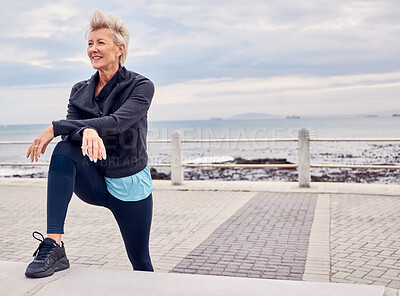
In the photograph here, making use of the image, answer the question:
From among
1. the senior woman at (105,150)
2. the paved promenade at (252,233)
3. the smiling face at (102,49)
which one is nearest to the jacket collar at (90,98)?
the senior woman at (105,150)

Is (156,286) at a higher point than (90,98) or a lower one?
lower

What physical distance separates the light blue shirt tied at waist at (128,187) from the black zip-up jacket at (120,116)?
3 cm

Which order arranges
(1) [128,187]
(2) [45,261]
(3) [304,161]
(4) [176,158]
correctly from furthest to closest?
(4) [176,158] → (3) [304,161] → (1) [128,187] → (2) [45,261]

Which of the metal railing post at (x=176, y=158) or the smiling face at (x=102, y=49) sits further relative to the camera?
the metal railing post at (x=176, y=158)

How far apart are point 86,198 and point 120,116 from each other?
60 centimetres

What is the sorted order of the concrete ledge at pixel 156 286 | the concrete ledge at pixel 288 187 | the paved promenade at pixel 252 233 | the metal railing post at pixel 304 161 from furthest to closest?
the metal railing post at pixel 304 161 → the concrete ledge at pixel 288 187 → the paved promenade at pixel 252 233 → the concrete ledge at pixel 156 286

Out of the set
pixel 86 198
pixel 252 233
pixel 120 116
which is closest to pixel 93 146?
pixel 120 116

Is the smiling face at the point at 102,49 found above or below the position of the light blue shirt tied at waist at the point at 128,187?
above

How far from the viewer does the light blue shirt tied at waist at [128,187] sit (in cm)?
292

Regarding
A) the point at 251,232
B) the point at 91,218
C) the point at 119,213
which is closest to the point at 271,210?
the point at 251,232

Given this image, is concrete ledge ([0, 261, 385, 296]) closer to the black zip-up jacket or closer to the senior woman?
the senior woman

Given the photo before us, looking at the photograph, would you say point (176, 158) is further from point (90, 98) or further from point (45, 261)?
point (45, 261)

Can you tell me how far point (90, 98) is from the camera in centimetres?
300

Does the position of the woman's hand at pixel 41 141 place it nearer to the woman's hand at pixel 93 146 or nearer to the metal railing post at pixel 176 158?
the woman's hand at pixel 93 146
